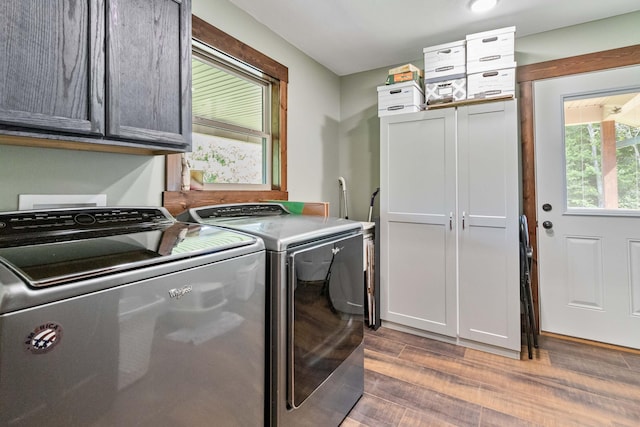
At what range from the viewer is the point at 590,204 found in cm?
248

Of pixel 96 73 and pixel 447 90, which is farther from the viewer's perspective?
pixel 447 90

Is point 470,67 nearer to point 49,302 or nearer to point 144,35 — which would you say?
point 144,35

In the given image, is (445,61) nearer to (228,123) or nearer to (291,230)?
(228,123)

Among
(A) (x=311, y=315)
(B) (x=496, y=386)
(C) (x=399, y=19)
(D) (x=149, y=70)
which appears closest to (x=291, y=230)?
(A) (x=311, y=315)

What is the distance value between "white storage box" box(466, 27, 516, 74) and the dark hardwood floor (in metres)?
2.08

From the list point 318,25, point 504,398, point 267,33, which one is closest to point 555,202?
point 504,398

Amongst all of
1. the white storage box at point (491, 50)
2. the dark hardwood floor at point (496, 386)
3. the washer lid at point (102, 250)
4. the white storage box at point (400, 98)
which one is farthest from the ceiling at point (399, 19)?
the dark hardwood floor at point (496, 386)

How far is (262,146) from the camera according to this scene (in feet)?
8.59

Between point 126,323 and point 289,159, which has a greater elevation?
point 289,159

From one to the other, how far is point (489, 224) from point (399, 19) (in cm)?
163

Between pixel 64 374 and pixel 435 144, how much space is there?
249 cm

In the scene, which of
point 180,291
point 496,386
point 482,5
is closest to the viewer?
point 180,291

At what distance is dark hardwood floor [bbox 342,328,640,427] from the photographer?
169 centimetres

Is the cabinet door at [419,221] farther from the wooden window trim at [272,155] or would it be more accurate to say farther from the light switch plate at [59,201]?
the light switch plate at [59,201]
